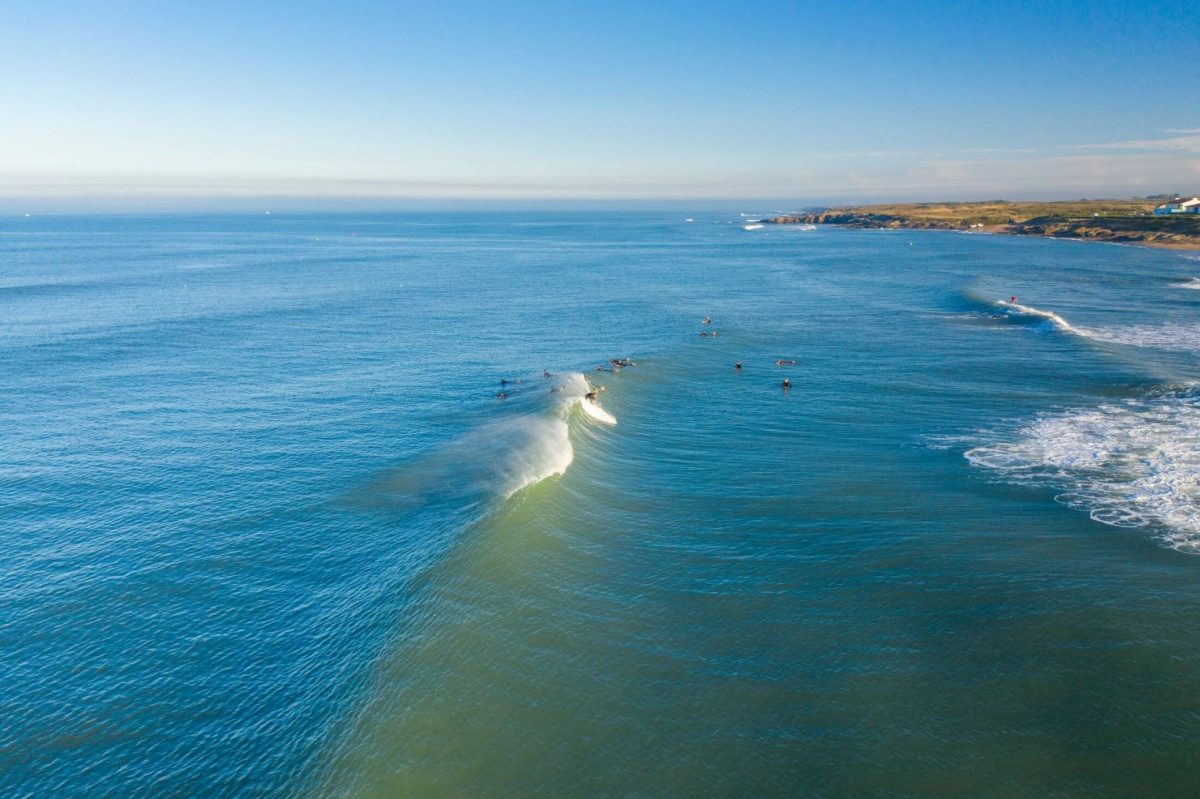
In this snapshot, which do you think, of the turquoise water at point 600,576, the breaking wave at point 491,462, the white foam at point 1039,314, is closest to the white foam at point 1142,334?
the white foam at point 1039,314

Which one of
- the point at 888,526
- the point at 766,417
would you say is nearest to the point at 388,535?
the point at 888,526

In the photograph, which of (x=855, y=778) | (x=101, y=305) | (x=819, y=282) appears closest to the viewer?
(x=855, y=778)

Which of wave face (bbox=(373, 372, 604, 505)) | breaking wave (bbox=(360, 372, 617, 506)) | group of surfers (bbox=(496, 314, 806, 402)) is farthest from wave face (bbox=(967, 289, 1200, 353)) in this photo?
wave face (bbox=(373, 372, 604, 505))

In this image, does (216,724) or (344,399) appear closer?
(216,724)

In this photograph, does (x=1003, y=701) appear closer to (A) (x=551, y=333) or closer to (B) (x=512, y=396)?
(B) (x=512, y=396)

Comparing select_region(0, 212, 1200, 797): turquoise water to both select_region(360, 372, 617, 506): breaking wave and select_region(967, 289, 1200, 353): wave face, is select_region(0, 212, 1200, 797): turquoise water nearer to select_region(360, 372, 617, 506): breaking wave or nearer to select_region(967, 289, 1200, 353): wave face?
select_region(360, 372, 617, 506): breaking wave

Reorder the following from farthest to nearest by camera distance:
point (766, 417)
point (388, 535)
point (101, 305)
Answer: point (101, 305), point (766, 417), point (388, 535)
